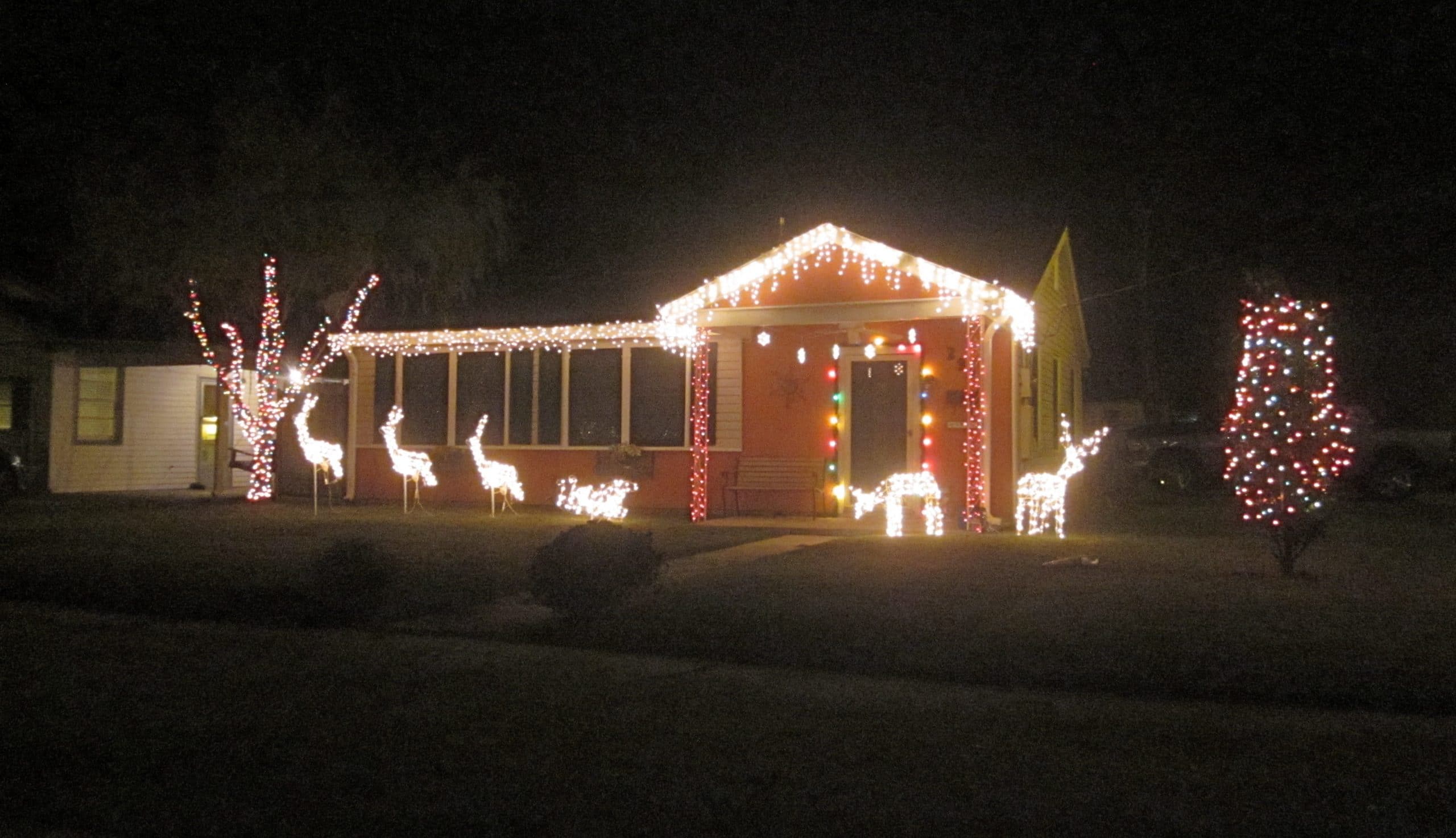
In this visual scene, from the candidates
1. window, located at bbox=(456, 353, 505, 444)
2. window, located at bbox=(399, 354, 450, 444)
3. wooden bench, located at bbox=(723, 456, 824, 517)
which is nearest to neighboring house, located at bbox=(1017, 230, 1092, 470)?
wooden bench, located at bbox=(723, 456, 824, 517)

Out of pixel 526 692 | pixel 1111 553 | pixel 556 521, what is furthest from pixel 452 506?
A: pixel 526 692

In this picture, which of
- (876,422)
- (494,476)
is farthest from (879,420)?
(494,476)

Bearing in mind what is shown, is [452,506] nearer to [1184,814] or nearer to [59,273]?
[59,273]

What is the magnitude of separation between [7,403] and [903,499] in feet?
55.4

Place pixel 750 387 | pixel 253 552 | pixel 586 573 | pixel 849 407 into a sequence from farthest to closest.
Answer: pixel 750 387
pixel 849 407
pixel 253 552
pixel 586 573

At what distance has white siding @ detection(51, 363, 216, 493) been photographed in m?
22.8

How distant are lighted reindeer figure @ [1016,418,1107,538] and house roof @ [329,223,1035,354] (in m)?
1.60

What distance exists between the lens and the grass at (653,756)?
5152 mm

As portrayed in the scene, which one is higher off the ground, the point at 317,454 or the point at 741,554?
the point at 317,454

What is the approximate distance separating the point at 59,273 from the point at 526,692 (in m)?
20.8

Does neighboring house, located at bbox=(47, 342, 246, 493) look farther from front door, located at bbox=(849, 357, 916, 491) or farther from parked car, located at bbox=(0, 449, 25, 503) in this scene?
front door, located at bbox=(849, 357, 916, 491)

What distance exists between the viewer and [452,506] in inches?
729

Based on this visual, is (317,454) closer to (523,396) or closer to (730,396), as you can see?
(523,396)

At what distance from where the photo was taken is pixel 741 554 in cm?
1265
